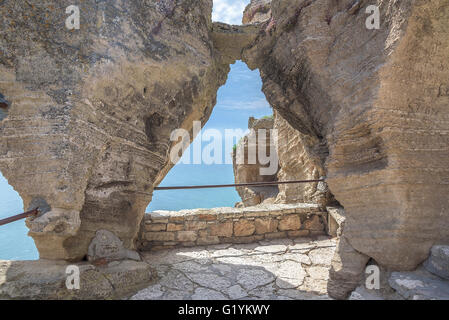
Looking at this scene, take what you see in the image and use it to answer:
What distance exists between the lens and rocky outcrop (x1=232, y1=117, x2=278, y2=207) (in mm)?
13922

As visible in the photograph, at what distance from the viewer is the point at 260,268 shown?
11.2ft

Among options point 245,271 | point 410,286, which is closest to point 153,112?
point 245,271

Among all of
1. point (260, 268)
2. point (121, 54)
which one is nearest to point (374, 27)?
point (121, 54)

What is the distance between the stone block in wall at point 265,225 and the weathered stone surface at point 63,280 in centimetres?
258

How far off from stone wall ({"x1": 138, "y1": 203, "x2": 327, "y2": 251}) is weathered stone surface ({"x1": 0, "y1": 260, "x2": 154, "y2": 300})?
1759 millimetres

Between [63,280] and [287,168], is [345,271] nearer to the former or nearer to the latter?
[63,280]

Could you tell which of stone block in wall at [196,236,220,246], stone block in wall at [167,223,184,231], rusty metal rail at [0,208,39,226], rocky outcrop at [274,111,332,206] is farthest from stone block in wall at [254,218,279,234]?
rusty metal rail at [0,208,39,226]

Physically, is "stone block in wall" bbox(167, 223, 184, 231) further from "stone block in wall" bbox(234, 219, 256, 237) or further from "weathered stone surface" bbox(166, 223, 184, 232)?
"stone block in wall" bbox(234, 219, 256, 237)

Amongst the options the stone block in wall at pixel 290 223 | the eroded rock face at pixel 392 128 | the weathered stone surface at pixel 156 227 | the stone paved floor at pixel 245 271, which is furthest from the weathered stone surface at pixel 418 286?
the weathered stone surface at pixel 156 227

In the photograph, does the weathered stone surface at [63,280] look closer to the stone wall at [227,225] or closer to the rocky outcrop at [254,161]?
the stone wall at [227,225]

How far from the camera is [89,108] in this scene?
2.55 metres

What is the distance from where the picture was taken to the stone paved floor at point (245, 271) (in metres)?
2.63
